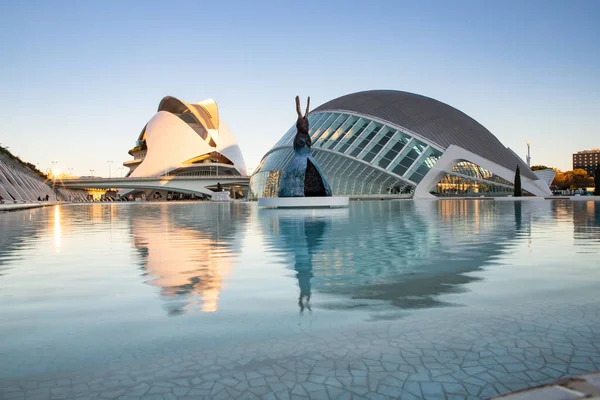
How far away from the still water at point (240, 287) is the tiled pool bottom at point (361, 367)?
255 millimetres

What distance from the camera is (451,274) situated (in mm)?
6215

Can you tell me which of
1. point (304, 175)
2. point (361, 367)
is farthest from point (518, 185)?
point (361, 367)

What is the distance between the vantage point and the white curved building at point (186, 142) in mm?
95875

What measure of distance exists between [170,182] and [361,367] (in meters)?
90.3

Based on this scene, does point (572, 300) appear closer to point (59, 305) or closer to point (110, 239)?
point (59, 305)

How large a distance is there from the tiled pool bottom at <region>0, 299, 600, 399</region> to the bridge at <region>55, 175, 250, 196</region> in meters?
86.2

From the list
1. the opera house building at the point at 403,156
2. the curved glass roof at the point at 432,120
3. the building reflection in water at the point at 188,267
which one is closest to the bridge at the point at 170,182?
the curved glass roof at the point at 432,120

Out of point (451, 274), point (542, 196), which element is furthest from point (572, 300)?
point (542, 196)

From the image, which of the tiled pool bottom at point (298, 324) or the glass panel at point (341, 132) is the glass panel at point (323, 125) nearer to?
the glass panel at point (341, 132)

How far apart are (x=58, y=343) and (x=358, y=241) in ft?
23.6

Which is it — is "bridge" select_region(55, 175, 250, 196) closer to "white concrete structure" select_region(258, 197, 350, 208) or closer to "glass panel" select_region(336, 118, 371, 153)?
"glass panel" select_region(336, 118, 371, 153)

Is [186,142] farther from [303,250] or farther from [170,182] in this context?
[303,250]

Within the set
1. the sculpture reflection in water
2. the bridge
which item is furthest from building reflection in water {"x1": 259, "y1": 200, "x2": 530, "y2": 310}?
the bridge

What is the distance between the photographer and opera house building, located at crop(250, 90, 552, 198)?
45500mm
